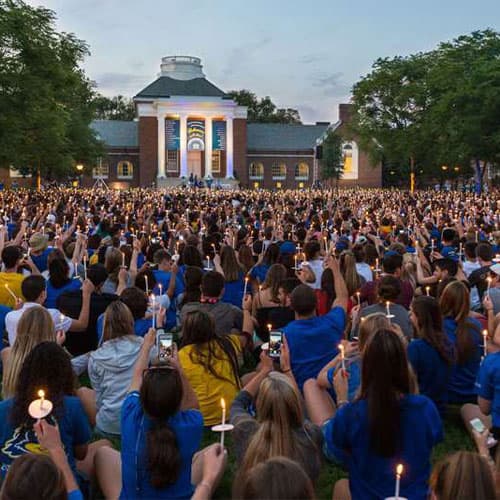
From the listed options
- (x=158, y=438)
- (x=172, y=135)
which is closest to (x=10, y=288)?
(x=158, y=438)

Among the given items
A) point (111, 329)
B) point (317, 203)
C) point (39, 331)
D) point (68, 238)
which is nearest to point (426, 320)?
point (111, 329)

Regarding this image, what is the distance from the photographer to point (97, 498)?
5023mm

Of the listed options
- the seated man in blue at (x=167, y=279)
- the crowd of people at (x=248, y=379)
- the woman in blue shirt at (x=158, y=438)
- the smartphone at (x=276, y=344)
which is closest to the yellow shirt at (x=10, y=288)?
the crowd of people at (x=248, y=379)

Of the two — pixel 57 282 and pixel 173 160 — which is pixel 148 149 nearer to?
pixel 173 160

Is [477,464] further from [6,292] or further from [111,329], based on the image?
[6,292]

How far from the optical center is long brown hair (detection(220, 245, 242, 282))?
9.19 metres

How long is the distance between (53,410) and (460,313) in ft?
12.3

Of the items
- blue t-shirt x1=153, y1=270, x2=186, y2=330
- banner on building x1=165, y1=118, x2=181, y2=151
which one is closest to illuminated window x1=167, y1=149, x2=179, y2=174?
banner on building x1=165, y1=118, x2=181, y2=151

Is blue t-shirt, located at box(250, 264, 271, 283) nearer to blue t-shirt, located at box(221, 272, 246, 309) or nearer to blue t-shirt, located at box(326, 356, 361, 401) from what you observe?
blue t-shirt, located at box(221, 272, 246, 309)

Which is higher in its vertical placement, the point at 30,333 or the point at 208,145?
the point at 208,145

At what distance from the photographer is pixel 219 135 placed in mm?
74375

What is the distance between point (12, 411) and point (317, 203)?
934 inches

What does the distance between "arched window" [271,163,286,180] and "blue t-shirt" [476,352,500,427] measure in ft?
243

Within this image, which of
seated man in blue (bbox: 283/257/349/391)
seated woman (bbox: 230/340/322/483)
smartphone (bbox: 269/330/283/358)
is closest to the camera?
seated woman (bbox: 230/340/322/483)
